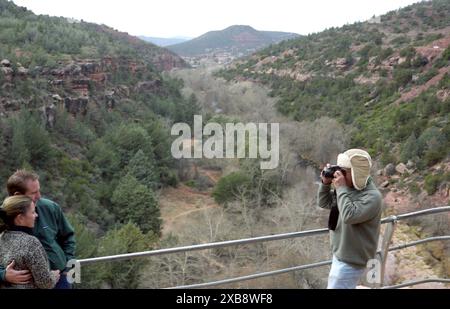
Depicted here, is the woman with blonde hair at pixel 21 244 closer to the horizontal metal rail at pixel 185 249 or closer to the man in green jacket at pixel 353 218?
the horizontal metal rail at pixel 185 249

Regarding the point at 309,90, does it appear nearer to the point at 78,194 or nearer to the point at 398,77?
the point at 398,77

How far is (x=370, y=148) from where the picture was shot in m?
32.3

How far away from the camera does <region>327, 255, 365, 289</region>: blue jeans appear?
126 inches

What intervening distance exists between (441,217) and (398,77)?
23.9 metres

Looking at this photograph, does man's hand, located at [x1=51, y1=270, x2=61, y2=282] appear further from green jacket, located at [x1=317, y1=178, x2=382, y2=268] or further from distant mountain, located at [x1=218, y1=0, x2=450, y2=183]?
distant mountain, located at [x1=218, y1=0, x2=450, y2=183]

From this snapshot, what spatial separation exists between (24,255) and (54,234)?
499mm

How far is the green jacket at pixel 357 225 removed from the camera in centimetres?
300

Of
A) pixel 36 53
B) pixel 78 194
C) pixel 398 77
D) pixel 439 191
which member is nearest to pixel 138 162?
pixel 78 194

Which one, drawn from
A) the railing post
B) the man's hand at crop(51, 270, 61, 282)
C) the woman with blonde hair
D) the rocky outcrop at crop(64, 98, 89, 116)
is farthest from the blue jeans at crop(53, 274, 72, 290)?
the rocky outcrop at crop(64, 98, 89, 116)

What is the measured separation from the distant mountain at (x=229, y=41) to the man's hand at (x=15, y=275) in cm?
13901

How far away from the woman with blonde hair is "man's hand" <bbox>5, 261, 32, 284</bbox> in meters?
0.02

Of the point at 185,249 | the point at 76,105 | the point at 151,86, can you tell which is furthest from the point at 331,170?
the point at 151,86
